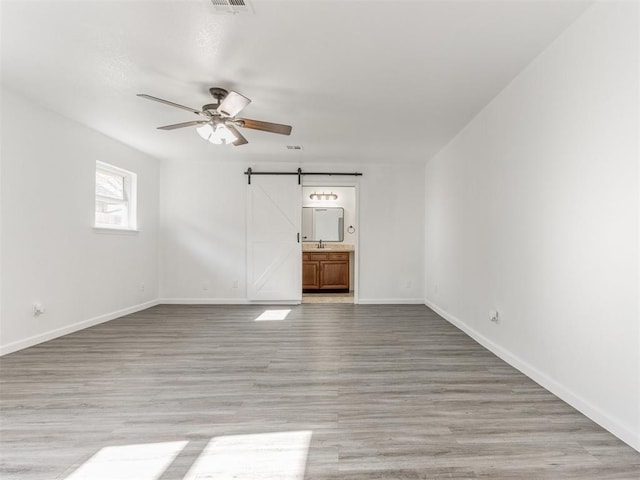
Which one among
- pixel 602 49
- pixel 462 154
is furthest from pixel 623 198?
pixel 462 154

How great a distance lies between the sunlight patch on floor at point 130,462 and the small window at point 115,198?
3466mm

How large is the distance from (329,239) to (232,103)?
5.47 m

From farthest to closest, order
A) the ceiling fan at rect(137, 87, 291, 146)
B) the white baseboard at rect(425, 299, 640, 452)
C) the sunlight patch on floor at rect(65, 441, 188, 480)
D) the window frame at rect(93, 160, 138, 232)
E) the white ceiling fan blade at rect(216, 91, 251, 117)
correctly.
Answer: the window frame at rect(93, 160, 138, 232) → the ceiling fan at rect(137, 87, 291, 146) → the white ceiling fan blade at rect(216, 91, 251, 117) → the white baseboard at rect(425, 299, 640, 452) → the sunlight patch on floor at rect(65, 441, 188, 480)

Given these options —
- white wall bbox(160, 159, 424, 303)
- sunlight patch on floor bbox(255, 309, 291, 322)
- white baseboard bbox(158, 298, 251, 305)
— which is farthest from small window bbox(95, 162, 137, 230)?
sunlight patch on floor bbox(255, 309, 291, 322)

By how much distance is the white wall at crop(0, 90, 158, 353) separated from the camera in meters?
3.02

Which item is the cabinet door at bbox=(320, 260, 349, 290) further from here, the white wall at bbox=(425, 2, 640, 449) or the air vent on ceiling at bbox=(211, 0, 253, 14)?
the air vent on ceiling at bbox=(211, 0, 253, 14)

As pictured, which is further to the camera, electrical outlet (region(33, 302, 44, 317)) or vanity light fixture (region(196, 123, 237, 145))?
electrical outlet (region(33, 302, 44, 317))

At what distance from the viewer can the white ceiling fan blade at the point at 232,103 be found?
2441 millimetres

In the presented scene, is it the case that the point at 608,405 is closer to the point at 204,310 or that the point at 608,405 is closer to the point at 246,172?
the point at 204,310

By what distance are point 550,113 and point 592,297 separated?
4.27ft

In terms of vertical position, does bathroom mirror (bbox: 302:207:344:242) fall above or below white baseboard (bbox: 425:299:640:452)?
above

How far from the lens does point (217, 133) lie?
10.0 feet

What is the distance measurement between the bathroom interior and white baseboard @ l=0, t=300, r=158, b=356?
3464 mm

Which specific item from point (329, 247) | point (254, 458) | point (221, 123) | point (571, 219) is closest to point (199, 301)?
point (329, 247)
